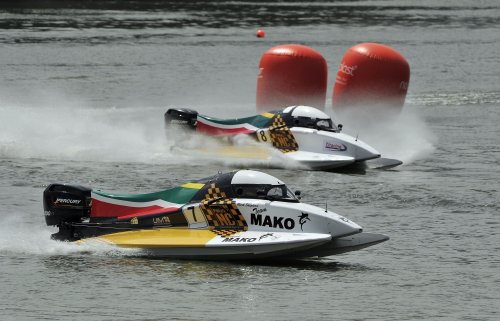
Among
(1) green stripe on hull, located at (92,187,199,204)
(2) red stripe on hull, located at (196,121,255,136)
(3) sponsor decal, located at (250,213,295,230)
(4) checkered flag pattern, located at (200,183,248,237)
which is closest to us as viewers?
(3) sponsor decal, located at (250,213,295,230)

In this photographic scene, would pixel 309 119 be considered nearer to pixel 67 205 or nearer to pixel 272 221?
pixel 272 221

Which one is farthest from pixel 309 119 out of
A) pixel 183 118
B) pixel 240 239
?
pixel 240 239

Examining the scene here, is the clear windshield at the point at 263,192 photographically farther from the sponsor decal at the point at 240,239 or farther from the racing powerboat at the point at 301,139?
the racing powerboat at the point at 301,139

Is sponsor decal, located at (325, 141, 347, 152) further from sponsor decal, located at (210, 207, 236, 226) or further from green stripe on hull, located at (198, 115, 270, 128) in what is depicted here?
sponsor decal, located at (210, 207, 236, 226)

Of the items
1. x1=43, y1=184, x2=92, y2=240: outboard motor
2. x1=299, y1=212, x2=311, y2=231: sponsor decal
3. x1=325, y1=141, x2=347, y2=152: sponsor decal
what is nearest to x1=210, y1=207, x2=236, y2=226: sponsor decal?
x1=299, y1=212, x2=311, y2=231: sponsor decal

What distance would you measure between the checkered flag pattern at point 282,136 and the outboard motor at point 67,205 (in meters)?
10.3

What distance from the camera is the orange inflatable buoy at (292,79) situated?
3741 centimetres

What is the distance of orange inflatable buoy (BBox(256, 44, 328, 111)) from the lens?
37.4 meters

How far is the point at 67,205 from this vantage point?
2128cm

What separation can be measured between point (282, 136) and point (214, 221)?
10.5 metres

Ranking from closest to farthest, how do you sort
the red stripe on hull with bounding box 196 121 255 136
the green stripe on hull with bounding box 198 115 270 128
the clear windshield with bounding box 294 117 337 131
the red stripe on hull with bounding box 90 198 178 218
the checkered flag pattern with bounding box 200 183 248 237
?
1. the checkered flag pattern with bounding box 200 183 248 237
2. the red stripe on hull with bounding box 90 198 178 218
3. the clear windshield with bounding box 294 117 337 131
4. the green stripe on hull with bounding box 198 115 270 128
5. the red stripe on hull with bounding box 196 121 255 136

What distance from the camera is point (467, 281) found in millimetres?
19891

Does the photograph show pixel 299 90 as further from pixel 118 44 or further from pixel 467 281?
pixel 118 44

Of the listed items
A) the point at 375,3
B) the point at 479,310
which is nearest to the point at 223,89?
the point at 479,310
